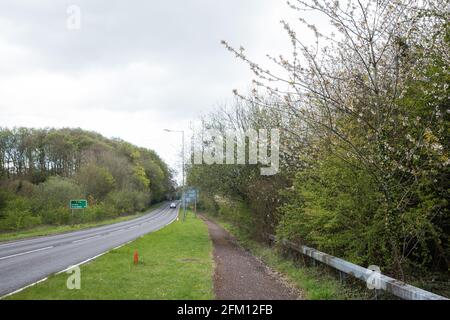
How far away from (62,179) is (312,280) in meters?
48.7

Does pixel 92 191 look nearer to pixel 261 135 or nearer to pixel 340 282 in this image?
pixel 261 135

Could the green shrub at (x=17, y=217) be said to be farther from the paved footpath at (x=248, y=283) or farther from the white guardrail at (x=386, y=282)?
the white guardrail at (x=386, y=282)

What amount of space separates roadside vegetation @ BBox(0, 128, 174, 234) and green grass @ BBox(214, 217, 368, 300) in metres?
26.1

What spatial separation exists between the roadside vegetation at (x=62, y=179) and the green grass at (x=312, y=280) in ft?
85.8

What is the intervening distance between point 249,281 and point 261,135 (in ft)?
27.3

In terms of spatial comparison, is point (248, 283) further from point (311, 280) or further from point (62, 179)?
point (62, 179)

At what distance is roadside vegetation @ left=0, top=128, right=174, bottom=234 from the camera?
38.0 meters

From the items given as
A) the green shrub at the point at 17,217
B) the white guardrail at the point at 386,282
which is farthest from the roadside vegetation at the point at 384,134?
the green shrub at the point at 17,217

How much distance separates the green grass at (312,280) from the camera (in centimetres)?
825

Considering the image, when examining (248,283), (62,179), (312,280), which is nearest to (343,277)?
(312,280)

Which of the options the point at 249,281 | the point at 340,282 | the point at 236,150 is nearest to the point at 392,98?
the point at 340,282

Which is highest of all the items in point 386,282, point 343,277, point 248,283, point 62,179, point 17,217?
point 62,179

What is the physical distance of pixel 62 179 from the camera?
52.8 m

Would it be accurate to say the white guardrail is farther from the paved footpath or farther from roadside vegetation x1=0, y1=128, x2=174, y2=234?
roadside vegetation x1=0, y1=128, x2=174, y2=234
